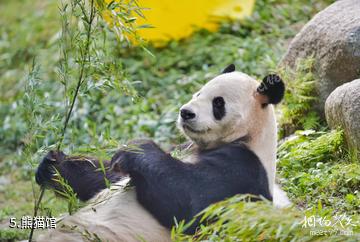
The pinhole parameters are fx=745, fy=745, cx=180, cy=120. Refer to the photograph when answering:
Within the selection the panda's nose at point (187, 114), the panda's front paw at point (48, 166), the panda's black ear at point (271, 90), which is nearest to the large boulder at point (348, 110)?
the panda's black ear at point (271, 90)

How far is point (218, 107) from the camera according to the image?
→ 6020mm

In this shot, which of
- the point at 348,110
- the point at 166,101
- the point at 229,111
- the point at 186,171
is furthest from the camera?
the point at 166,101

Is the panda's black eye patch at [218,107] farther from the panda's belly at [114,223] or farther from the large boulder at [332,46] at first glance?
the large boulder at [332,46]

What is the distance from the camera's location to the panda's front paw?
5.96 m

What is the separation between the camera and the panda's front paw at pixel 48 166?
235 inches

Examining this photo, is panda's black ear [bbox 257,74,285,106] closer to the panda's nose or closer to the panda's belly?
the panda's nose

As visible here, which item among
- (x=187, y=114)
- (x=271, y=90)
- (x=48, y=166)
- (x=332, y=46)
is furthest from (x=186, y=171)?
(x=332, y=46)

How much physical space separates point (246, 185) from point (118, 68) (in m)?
1.31

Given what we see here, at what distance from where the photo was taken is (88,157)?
20.0ft

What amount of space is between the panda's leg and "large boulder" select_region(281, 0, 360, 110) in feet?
9.09

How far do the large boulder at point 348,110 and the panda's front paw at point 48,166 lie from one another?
2.56 meters

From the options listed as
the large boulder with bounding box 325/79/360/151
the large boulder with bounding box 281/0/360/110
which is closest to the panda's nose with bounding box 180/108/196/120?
the large boulder with bounding box 325/79/360/151

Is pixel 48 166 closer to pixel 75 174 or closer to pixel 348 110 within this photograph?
pixel 75 174

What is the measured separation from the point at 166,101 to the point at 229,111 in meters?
4.10
